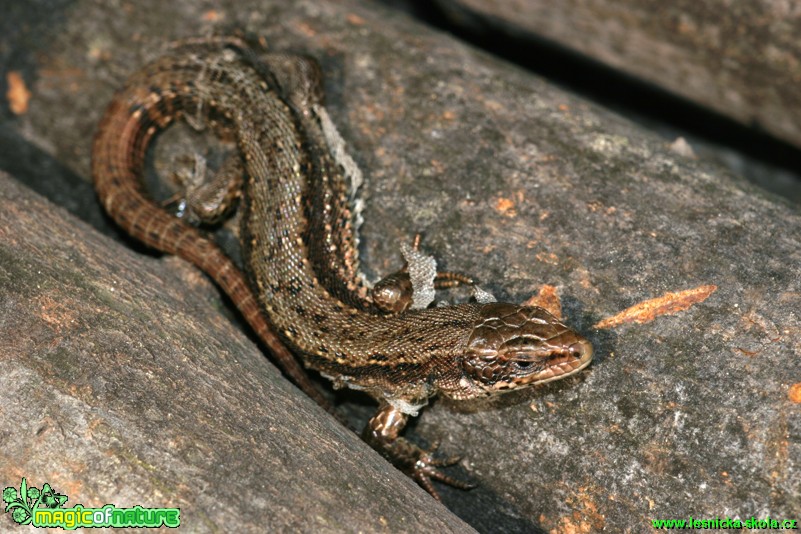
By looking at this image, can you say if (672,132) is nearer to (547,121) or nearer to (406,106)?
(547,121)

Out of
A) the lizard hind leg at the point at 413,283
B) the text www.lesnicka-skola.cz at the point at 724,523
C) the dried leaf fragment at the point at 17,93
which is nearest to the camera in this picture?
the text www.lesnicka-skola.cz at the point at 724,523

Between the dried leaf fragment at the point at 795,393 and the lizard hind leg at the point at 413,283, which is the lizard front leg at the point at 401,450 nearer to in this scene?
the lizard hind leg at the point at 413,283

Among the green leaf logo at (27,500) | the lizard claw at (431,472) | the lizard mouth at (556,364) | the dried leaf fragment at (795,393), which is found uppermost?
the dried leaf fragment at (795,393)

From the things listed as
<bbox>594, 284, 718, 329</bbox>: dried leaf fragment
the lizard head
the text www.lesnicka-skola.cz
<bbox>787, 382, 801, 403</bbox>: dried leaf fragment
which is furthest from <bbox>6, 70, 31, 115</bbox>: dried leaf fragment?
<bbox>787, 382, 801, 403</bbox>: dried leaf fragment

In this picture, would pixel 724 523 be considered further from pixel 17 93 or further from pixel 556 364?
pixel 17 93

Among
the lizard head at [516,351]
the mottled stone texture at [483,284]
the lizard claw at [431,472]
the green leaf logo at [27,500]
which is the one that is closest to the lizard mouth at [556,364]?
the lizard head at [516,351]

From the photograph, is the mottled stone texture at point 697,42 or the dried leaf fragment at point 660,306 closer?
the dried leaf fragment at point 660,306

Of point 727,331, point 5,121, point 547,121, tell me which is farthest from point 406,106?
point 5,121

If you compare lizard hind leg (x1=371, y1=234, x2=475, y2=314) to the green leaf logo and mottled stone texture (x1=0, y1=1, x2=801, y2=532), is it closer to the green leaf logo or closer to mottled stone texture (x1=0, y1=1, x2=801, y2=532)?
mottled stone texture (x1=0, y1=1, x2=801, y2=532)
